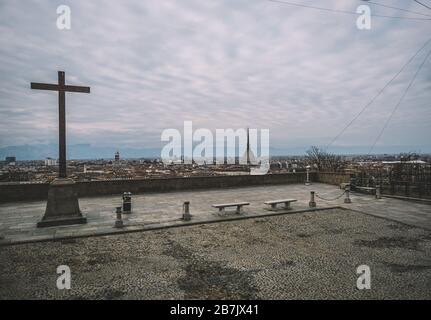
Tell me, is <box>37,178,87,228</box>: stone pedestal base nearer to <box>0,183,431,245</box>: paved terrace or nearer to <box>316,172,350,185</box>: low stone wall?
<box>0,183,431,245</box>: paved terrace

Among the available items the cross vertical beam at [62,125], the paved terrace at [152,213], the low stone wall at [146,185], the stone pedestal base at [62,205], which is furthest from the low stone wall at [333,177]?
the cross vertical beam at [62,125]

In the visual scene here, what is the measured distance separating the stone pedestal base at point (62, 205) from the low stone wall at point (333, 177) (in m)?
15.3

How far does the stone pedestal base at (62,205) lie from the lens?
25.8 ft

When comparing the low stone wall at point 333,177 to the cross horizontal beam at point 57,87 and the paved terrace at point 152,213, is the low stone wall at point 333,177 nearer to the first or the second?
the paved terrace at point 152,213

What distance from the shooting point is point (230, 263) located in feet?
17.2

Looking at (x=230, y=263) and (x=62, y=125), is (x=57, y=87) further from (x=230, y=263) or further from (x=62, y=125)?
(x=230, y=263)

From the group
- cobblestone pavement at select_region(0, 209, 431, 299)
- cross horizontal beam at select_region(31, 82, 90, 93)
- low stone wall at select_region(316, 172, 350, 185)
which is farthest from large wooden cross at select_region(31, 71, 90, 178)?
low stone wall at select_region(316, 172, 350, 185)

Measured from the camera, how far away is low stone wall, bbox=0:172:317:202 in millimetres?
11789

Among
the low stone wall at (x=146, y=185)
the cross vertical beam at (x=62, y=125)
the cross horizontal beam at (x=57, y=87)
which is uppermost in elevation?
the cross horizontal beam at (x=57, y=87)

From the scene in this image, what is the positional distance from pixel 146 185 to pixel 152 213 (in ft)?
17.6

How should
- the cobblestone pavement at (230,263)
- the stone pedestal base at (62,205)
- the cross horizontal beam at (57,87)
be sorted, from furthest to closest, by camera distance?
the cross horizontal beam at (57,87)
the stone pedestal base at (62,205)
the cobblestone pavement at (230,263)

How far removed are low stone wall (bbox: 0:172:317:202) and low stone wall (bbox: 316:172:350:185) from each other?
1.74 feet
